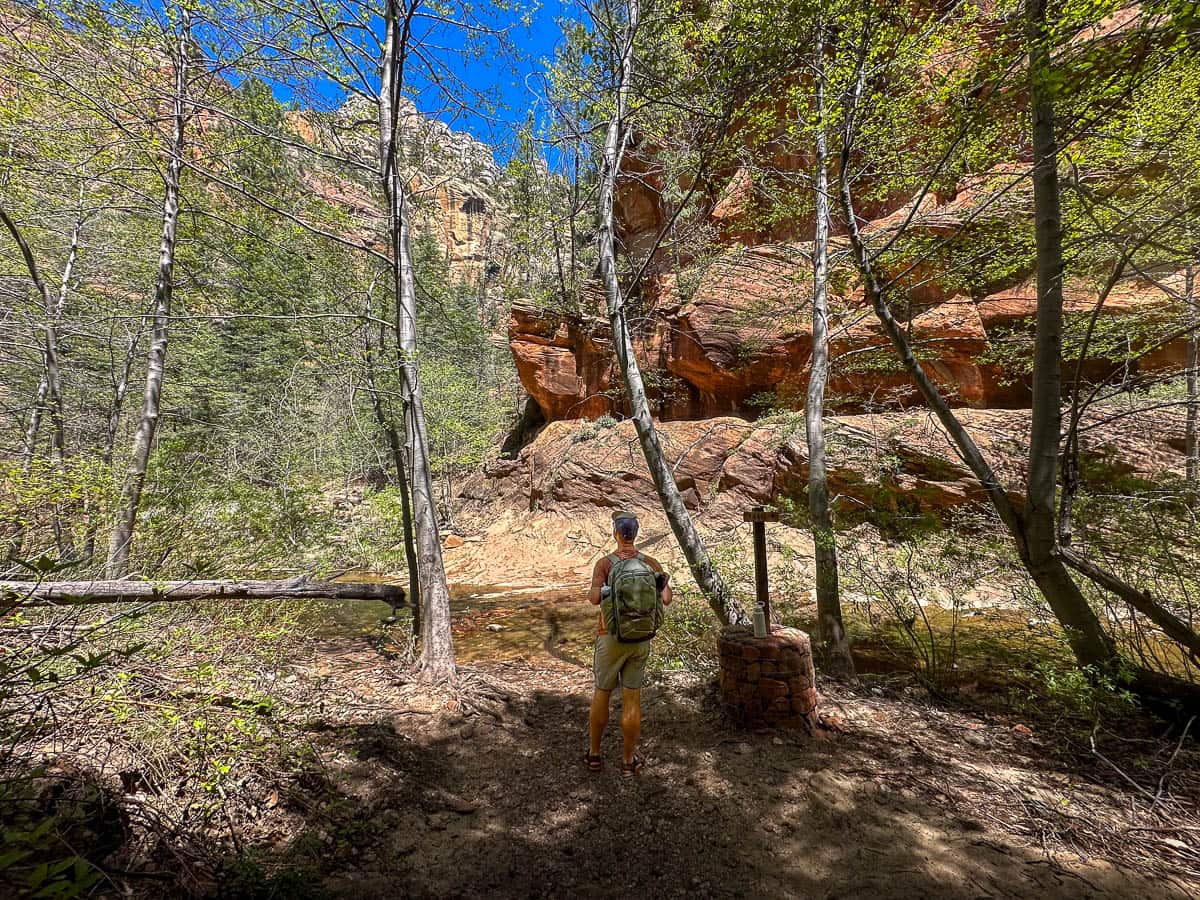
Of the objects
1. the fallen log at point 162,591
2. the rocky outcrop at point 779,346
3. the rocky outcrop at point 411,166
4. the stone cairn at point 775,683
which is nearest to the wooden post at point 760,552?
the stone cairn at point 775,683

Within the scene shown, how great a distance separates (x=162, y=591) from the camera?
2896mm

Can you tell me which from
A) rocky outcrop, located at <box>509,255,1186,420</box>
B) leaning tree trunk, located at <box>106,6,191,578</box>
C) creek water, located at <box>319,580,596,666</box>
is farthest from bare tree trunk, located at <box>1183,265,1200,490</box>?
leaning tree trunk, located at <box>106,6,191,578</box>

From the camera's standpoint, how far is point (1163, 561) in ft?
11.4

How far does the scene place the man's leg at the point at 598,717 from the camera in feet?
10.4

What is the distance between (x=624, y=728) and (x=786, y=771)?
1.16 meters

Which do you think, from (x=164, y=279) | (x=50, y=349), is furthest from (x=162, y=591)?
(x=50, y=349)

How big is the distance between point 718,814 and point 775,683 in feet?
3.66

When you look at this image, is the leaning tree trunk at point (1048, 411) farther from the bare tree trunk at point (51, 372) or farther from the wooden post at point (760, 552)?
the bare tree trunk at point (51, 372)

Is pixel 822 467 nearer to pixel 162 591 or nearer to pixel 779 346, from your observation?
pixel 162 591

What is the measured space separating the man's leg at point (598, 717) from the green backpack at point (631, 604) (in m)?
0.45

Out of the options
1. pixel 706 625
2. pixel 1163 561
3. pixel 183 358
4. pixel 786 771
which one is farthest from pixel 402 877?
pixel 183 358

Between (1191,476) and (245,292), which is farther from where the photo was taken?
(245,292)

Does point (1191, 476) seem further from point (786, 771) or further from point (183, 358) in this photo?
point (183, 358)

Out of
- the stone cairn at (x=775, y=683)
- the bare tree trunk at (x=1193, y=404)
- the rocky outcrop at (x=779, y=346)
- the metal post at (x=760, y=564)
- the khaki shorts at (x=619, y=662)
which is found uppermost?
the rocky outcrop at (x=779, y=346)
